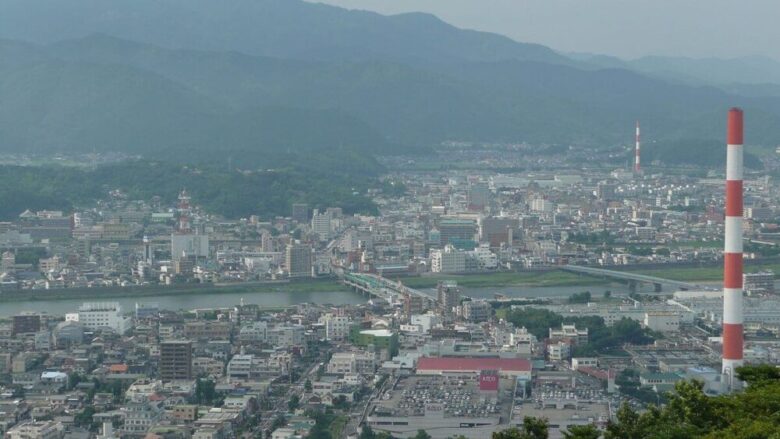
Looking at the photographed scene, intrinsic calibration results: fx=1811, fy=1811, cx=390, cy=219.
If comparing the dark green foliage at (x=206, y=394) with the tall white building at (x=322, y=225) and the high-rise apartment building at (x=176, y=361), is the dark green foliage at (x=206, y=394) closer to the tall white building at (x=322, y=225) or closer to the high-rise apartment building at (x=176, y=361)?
the high-rise apartment building at (x=176, y=361)

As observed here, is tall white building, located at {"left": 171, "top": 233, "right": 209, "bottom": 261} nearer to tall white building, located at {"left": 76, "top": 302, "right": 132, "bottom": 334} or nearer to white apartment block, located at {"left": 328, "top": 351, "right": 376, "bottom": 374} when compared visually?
tall white building, located at {"left": 76, "top": 302, "right": 132, "bottom": 334}

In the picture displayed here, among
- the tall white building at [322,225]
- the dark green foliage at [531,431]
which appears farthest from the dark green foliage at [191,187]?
the dark green foliage at [531,431]

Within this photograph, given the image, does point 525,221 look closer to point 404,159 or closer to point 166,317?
point 166,317

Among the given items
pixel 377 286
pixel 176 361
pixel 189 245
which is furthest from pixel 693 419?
pixel 189 245

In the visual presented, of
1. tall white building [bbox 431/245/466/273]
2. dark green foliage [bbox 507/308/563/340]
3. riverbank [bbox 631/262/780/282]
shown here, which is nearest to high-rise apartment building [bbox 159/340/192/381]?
dark green foliage [bbox 507/308/563/340]

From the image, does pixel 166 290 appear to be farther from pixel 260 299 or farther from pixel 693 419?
pixel 693 419

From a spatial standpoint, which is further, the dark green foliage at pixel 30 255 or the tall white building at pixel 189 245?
the tall white building at pixel 189 245
